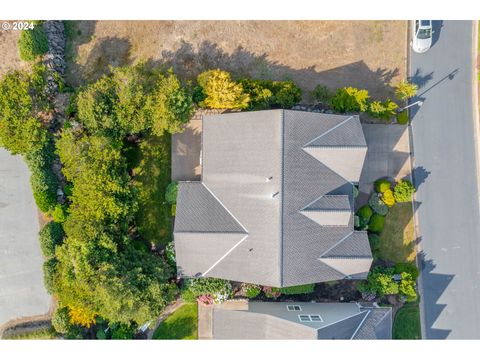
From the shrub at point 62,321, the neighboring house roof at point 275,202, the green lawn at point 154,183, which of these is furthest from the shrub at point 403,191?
the shrub at point 62,321

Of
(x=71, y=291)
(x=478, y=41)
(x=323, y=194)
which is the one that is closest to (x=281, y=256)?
(x=323, y=194)

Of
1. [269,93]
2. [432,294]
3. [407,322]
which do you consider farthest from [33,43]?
[432,294]

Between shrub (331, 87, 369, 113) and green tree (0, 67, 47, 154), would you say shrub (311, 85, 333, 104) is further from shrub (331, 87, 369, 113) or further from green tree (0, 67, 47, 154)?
green tree (0, 67, 47, 154)

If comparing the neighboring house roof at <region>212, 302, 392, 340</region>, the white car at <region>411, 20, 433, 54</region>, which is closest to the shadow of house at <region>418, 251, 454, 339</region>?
the neighboring house roof at <region>212, 302, 392, 340</region>

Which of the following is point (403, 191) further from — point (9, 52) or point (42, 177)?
point (9, 52)

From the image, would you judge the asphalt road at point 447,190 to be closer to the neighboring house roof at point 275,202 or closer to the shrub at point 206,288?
the neighboring house roof at point 275,202
